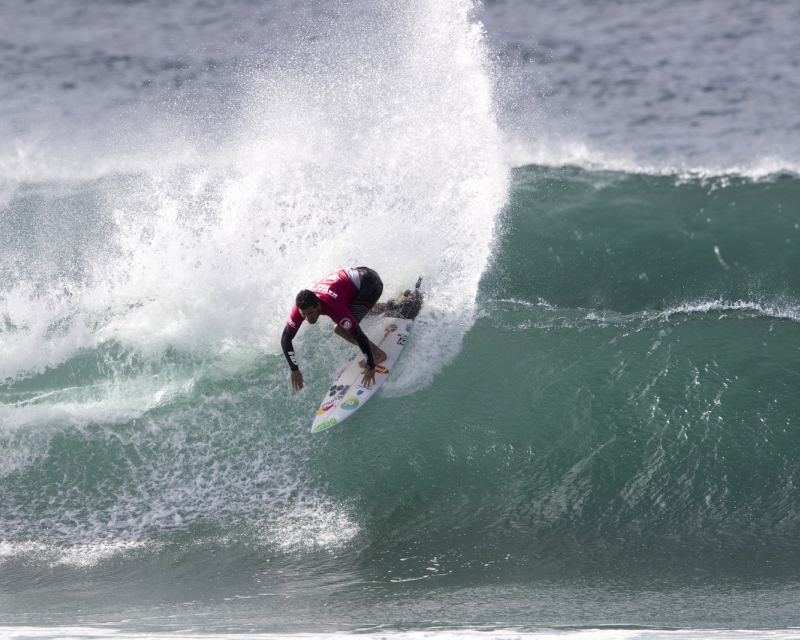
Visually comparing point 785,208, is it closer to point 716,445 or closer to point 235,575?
point 716,445

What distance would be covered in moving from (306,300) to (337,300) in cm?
69

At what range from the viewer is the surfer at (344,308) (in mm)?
7202

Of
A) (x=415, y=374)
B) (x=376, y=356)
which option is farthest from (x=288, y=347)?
(x=415, y=374)

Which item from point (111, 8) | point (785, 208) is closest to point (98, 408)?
point (785, 208)

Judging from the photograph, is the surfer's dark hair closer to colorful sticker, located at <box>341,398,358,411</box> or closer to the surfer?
the surfer

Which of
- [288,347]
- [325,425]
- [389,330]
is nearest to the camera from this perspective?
[288,347]

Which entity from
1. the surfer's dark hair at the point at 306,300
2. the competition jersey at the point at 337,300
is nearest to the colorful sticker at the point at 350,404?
the competition jersey at the point at 337,300

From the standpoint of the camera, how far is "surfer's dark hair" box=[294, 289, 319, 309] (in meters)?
6.91

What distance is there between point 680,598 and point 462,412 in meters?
2.86

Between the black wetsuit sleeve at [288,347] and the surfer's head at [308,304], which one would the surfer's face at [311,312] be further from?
the black wetsuit sleeve at [288,347]

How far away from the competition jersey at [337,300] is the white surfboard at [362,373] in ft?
2.53

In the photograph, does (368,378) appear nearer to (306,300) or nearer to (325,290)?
(325,290)

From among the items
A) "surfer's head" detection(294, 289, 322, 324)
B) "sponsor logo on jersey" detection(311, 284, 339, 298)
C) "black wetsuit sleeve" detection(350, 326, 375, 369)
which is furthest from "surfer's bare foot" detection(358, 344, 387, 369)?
"surfer's head" detection(294, 289, 322, 324)

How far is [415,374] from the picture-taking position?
27.1 feet
